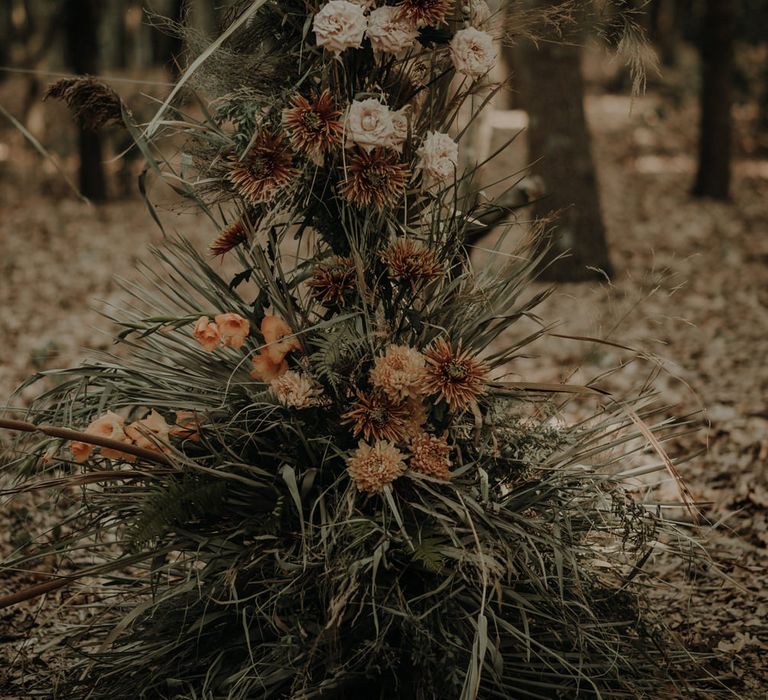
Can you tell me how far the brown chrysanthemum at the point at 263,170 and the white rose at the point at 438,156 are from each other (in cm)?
39

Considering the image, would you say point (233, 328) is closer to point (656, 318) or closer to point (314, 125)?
point (314, 125)

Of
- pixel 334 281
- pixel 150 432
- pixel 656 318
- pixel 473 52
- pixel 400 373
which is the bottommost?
pixel 656 318

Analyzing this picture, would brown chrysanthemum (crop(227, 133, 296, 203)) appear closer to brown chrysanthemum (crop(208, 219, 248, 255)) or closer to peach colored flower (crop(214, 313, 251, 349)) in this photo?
brown chrysanthemum (crop(208, 219, 248, 255))

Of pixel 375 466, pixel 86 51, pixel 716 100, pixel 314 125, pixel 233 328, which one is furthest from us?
pixel 86 51

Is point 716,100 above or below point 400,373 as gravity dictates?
below

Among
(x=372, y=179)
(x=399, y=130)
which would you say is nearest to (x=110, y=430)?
(x=372, y=179)

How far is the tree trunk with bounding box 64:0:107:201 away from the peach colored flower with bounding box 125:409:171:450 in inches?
369

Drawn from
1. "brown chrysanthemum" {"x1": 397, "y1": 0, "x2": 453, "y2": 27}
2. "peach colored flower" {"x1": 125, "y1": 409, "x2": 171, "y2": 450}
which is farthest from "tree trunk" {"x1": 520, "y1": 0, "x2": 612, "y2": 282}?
"peach colored flower" {"x1": 125, "y1": 409, "x2": 171, "y2": 450}

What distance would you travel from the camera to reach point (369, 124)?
2508 mm

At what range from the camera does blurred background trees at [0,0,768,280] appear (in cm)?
447

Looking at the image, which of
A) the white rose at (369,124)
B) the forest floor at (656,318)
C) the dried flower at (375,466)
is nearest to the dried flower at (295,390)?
the dried flower at (375,466)

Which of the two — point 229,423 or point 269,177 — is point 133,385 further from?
point 269,177

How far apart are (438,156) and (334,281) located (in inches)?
18.4

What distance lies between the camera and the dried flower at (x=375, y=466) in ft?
7.92
